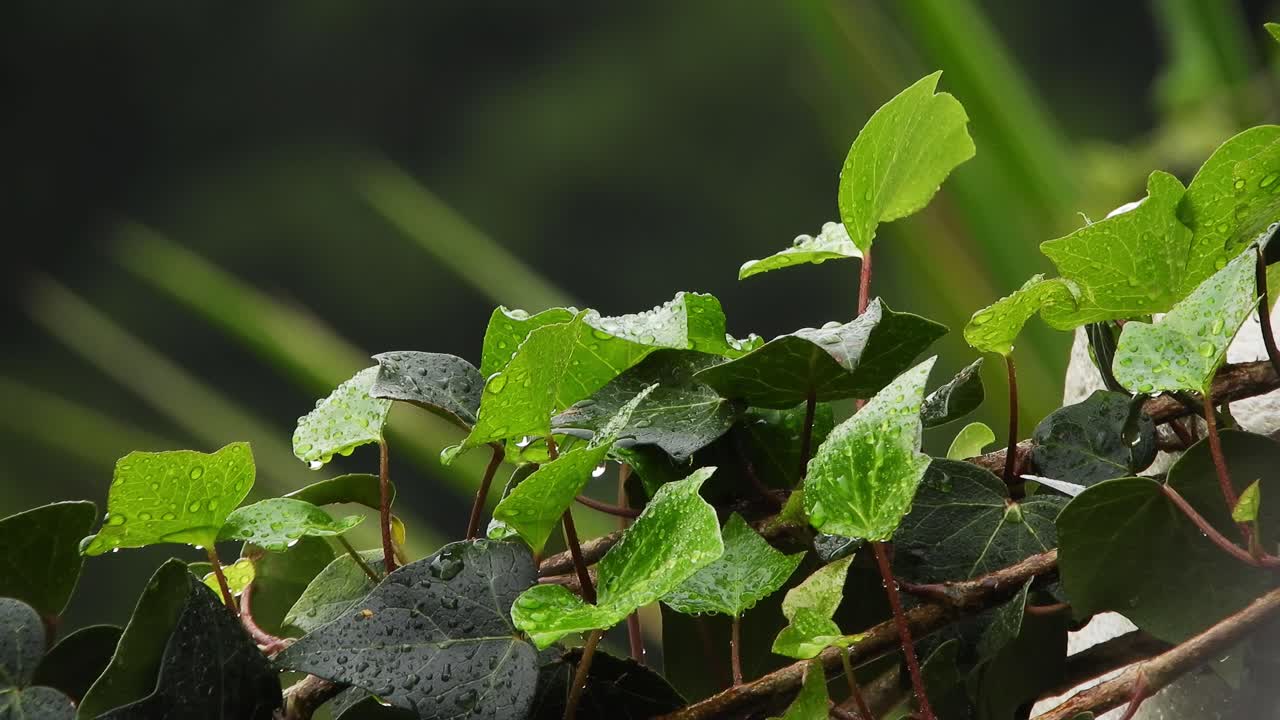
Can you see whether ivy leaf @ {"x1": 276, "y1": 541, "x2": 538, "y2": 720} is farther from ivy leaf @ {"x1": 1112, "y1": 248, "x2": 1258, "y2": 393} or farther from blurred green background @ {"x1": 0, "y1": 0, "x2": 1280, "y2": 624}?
blurred green background @ {"x1": 0, "y1": 0, "x2": 1280, "y2": 624}

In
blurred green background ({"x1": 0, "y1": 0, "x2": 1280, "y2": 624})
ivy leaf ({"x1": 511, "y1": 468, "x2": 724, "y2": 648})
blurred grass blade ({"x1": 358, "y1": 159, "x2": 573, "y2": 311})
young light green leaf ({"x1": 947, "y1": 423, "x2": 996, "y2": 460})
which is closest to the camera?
ivy leaf ({"x1": 511, "y1": 468, "x2": 724, "y2": 648})

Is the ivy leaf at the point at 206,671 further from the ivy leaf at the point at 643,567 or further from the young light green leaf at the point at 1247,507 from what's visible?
the young light green leaf at the point at 1247,507

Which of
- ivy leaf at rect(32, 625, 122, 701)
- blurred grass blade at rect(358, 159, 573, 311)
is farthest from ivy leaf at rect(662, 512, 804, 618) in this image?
blurred grass blade at rect(358, 159, 573, 311)

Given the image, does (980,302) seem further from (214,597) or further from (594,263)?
(594,263)

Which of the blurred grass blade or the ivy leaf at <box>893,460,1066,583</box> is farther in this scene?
the blurred grass blade

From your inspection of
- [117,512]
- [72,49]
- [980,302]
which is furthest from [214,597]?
[72,49]

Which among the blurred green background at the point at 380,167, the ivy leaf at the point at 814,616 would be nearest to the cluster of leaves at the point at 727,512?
the ivy leaf at the point at 814,616

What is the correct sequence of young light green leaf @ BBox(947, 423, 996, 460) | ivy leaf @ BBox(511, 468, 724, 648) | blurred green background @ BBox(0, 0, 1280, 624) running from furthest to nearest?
blurred green background @ BBox(0, 0, 1280, 624)
young light green leaf @ BBox(947, 423, 996, 460)
ivy leaf @ BBox(511, 468, 724, 648)
